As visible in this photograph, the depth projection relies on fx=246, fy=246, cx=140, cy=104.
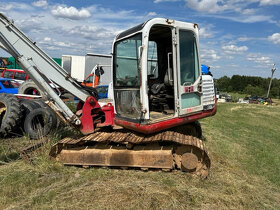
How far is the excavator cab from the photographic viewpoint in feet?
14.2

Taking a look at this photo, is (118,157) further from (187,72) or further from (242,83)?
(242,83)

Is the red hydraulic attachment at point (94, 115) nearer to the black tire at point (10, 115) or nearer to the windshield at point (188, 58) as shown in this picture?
the windshield at point (188, 58)

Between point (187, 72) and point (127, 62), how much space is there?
1.19 metres

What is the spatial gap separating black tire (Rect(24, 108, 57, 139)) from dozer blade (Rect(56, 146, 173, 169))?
2.05m

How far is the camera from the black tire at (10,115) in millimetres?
6531

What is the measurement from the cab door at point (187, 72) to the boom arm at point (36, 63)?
2.14 meters

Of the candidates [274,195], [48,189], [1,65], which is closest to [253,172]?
[274,195]

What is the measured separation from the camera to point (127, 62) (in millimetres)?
4863

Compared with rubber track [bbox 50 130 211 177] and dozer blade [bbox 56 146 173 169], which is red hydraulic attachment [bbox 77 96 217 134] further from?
dozer blade [bbox 56 146 173 169]

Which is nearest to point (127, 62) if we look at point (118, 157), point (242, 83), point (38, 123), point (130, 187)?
point (118, 157)

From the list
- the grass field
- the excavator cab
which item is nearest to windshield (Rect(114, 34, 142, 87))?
the excavator cab

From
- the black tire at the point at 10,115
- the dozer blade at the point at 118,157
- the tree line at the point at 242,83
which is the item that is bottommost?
the dozer blade at the point at 118,157

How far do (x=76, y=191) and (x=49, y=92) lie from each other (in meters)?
2.06

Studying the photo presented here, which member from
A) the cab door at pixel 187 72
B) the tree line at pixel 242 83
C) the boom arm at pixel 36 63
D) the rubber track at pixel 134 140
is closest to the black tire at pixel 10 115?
the boom arm at pixel 36 63
